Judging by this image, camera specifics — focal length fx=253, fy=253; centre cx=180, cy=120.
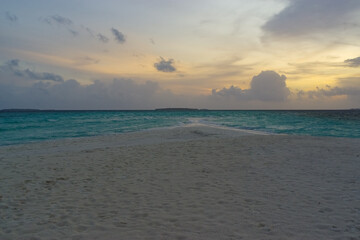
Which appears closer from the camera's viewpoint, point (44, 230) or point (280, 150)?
point (44, 230)

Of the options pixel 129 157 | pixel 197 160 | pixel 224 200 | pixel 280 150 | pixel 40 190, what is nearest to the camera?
pixel 224 200

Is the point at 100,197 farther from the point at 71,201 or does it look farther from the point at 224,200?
the point at 224,200

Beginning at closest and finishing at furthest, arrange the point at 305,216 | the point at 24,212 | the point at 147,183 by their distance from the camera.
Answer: the point at 305,216 < the point at 24,212 < the point at 147,183

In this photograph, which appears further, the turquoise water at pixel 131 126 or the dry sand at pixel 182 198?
the turquoise water at pixel 131 126

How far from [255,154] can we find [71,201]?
31.9 ft

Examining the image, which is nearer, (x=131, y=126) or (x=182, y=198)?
(x=182, y=198)

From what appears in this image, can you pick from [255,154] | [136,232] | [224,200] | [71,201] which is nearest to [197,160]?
[255,154]

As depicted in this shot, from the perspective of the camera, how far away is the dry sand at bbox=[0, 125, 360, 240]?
5.36m

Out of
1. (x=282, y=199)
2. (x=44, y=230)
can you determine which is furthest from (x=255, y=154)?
(x=44, y=230)

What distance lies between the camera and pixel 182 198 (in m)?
7.23

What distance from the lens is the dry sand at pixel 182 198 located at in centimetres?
536

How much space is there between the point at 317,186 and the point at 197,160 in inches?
216

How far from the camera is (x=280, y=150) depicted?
14.9m

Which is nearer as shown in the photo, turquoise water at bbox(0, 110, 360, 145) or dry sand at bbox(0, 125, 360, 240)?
dry sand at bbox(0, 125, 360, 240)
